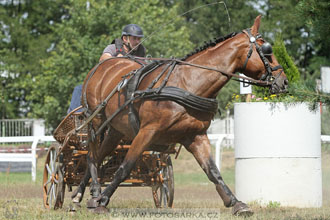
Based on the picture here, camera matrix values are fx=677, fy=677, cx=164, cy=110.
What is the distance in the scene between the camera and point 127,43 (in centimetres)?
929

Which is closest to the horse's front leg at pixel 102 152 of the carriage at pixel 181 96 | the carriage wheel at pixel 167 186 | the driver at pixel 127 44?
the carriage at pixel 181 96

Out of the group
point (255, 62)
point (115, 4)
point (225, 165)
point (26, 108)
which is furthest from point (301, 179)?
point (26, 108)

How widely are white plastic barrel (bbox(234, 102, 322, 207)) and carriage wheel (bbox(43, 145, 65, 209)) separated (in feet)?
8.86

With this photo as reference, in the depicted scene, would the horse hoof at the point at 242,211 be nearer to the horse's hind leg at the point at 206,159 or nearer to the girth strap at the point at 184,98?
the horse's hind leg at the point at 206,159

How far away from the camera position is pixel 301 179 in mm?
9438

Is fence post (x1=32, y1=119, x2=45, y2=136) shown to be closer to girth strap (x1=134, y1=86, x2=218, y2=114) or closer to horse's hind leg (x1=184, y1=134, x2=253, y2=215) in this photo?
horse's hind leg (x1=184, y1=134, x2=253, y2=215)

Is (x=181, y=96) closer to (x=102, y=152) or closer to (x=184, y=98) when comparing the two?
(x=184, y=98)

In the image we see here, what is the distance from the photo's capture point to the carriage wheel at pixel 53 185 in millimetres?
8984

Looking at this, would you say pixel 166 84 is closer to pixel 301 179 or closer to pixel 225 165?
pixel 301 179

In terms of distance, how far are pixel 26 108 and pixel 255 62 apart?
29266mm

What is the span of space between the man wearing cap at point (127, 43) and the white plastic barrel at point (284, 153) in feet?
5.89

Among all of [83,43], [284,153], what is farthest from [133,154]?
[83,43]

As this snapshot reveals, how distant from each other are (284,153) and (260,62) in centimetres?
252

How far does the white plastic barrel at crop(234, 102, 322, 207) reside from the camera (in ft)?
30.9
